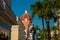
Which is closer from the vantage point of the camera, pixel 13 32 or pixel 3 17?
pixel 3 17

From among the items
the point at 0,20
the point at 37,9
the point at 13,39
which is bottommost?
the point at 13,39

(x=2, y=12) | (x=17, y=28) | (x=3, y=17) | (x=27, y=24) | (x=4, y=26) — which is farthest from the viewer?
(x=27, y=24)

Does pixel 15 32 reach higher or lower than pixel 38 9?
lower

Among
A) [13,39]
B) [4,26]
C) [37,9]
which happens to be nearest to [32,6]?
[37,9]

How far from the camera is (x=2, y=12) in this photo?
25609 mm

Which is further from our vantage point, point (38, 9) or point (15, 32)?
point (15, 32)

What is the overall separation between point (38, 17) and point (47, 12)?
268cm

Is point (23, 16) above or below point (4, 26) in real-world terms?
above

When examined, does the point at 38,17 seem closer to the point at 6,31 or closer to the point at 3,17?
the point at 6,31

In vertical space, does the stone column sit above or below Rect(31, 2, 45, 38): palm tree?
below

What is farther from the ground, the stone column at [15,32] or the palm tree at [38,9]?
the palm tree at [38,9]

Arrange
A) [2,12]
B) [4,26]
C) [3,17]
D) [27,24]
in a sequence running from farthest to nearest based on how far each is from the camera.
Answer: [27,24]
[4,26]
[3,17]
[2,12]

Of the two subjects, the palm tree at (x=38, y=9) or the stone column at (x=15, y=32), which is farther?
the stone column at (x=15, y=32)

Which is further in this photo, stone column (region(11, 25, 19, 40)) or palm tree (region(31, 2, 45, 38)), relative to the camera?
stone column (region(11, 25, 19, 40))
